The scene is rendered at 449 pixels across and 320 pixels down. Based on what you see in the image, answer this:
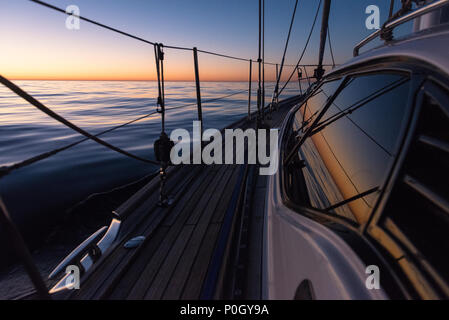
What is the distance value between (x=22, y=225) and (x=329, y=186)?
550 cm

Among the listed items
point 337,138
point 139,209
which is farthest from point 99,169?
point 337,138

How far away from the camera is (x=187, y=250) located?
1933mm

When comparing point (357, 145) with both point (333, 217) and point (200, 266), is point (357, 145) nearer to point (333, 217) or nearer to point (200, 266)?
point (333, 217)

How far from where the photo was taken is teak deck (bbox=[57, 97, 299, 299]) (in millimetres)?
1552

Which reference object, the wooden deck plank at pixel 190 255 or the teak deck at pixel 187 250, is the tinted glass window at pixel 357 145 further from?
the wooden deck plank at pixel 190 255

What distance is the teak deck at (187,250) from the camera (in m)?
1.55

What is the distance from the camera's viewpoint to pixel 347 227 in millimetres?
853

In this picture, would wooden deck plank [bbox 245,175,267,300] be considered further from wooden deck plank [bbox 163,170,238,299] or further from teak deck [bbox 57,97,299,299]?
wooden deck plank [bbox 163,170,238,299]

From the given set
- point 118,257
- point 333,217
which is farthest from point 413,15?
point 118,257

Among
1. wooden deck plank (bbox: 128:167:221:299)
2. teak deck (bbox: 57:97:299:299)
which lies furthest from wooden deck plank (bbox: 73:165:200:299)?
wooden deck plank (bbox: 128:167:221:299)

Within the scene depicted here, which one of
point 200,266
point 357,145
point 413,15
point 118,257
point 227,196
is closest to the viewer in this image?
point 413,15

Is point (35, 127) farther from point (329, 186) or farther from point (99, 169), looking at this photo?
point (329, 186)

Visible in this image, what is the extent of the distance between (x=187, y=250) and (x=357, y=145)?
5.03 ft

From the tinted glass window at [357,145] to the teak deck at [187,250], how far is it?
2.51ft
